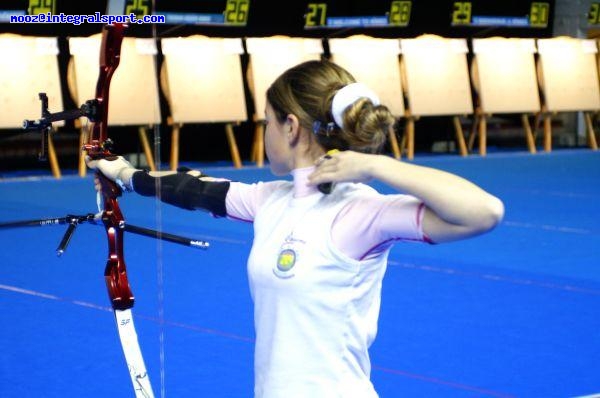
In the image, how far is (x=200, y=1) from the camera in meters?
10.1

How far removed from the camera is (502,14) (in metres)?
12.1

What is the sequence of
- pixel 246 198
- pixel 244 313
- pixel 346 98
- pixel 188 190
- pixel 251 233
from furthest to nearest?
pixel 251 233 → pixel 244 313 → pixel 188 190 → pixel 246 198 → pixel 346 98

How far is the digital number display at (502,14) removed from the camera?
1175 centimetres

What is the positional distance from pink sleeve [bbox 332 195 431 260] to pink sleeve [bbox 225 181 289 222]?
0.78 ft

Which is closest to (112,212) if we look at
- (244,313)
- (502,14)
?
(244,313)

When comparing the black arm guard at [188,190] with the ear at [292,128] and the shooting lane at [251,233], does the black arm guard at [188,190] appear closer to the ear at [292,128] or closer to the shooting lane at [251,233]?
the shooting lane at [251,233]

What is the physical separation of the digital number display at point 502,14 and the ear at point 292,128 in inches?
404

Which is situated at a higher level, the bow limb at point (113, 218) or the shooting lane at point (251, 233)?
the bow limb at point (113, 218)

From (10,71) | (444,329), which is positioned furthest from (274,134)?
(10,71)

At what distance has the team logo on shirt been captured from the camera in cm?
164

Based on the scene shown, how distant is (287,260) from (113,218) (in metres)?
0.51

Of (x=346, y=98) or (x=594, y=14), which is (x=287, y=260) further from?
(x=594, y=14)

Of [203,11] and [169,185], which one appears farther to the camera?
[203,11]

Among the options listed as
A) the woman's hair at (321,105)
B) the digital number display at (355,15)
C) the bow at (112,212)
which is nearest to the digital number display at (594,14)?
the digital number display at (355,15)
